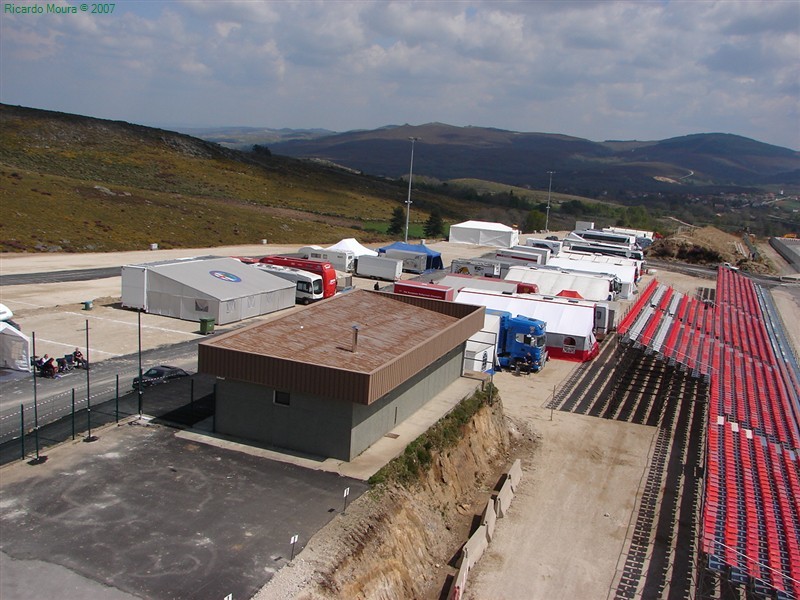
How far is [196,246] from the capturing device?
77062mm

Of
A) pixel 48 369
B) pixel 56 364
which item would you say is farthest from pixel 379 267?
pixel 48 369

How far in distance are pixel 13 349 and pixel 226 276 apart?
16.7 metres

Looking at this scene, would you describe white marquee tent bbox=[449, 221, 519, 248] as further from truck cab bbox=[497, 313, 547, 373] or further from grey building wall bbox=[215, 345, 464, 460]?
grey building wall bbox=[215, 345, 464, 460]

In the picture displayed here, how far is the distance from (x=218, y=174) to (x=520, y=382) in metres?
102

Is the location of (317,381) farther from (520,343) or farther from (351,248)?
(351,248)

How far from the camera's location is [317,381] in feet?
68.2

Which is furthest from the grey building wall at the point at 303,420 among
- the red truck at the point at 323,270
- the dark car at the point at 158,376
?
the red truck at the point at 323,270

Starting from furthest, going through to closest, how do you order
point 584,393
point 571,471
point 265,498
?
point 584,393, point 571,471, point 265,498

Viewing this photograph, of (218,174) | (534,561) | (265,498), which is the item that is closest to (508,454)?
(534,561)

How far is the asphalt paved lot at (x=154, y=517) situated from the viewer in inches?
577

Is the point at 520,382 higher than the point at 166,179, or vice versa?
the point at 166,179

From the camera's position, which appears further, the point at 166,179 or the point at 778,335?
the point at 166,179

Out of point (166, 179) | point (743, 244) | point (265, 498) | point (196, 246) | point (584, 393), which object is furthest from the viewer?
point (743, 244)

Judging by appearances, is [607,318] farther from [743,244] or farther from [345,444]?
[743,244]
